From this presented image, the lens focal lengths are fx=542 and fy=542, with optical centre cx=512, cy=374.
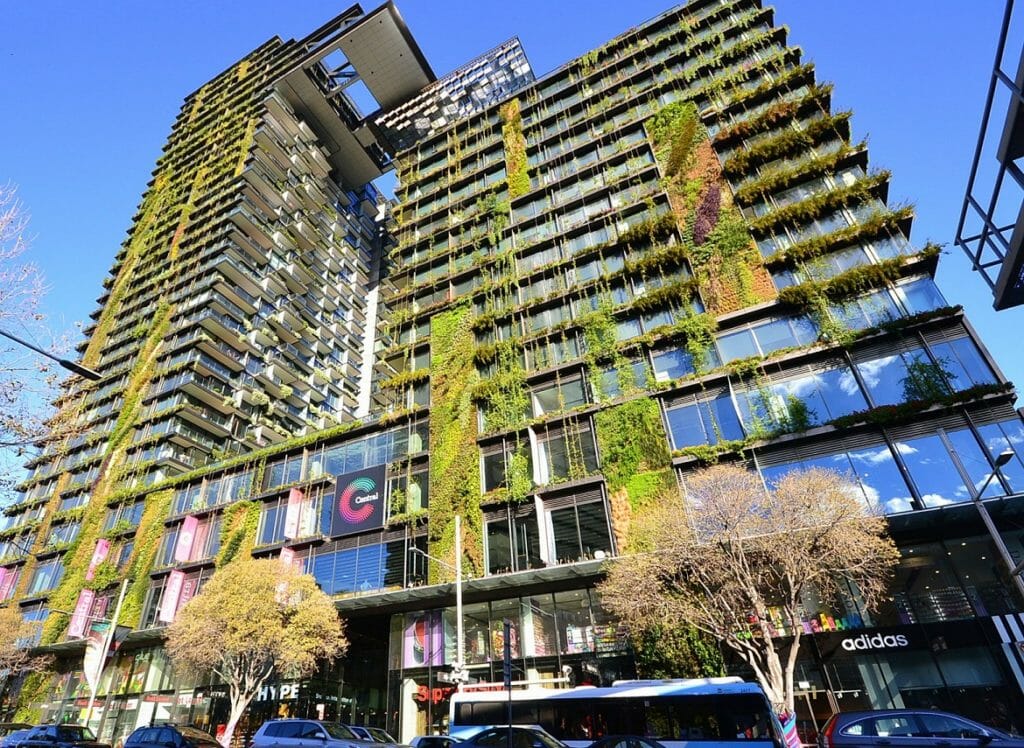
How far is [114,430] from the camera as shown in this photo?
5550 centimetres

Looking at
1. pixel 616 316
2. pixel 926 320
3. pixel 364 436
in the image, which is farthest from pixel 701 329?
pixel 364 436

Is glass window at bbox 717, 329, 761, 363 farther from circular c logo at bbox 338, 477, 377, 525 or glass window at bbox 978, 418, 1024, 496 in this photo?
circular c logo at bbox 338, 477, 377, 525

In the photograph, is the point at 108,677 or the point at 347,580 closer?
the point at 347,580

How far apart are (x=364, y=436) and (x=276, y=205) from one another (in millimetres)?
46988

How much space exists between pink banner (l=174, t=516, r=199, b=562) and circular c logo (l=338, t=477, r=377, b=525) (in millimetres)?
13549

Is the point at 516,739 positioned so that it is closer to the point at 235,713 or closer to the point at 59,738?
the point at 235,713

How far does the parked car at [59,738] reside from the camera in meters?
19.7

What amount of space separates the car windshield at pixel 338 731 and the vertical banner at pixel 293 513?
21374 mm

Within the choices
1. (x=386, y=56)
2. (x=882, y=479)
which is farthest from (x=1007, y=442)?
(x=386, y=56)

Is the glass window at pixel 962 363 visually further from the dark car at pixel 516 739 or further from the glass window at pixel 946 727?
the dark car at pixel 516 739

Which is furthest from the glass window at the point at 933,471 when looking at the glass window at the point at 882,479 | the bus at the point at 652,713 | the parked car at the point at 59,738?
the parked car at the point at 59,738

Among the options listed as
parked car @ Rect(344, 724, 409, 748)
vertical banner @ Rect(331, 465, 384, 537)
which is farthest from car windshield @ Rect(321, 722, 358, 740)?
vertical banner @ Rect(331, 465, 384, 537)

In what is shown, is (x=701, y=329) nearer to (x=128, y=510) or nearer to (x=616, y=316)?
(x=616, y=316)

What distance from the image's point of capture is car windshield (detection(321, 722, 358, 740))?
16.0 m
